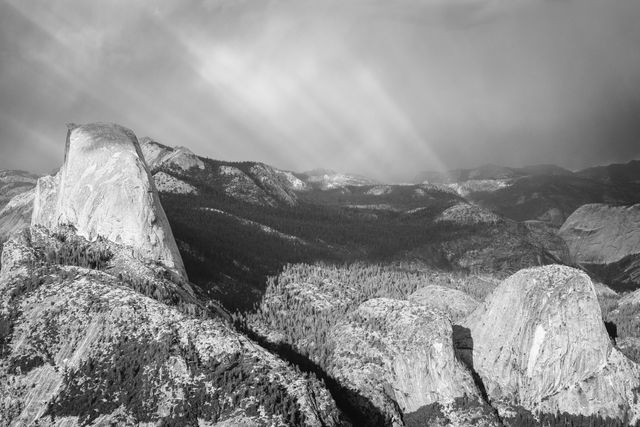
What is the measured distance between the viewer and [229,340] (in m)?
86.7

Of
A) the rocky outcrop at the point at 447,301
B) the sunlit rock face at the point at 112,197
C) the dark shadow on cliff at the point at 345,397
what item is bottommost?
the dark shadow on cliff at the point at 345,397

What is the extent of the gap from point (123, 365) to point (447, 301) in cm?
11352

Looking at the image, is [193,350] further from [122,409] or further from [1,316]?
[1,316]

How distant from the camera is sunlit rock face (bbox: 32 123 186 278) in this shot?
121 m

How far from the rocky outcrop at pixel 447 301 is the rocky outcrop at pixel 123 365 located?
287 ft

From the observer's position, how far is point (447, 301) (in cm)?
16875

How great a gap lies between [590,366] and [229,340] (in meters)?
84.7

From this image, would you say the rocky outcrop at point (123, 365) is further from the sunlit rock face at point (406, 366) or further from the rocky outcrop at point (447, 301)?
the rocky outcrop at point (447, 301)

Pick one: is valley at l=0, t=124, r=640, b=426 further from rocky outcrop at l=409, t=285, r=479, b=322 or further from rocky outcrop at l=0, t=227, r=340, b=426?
rocky outcrop at l=409, t=285, r=479, b=322

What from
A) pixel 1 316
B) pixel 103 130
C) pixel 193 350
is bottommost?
pixel 193 350

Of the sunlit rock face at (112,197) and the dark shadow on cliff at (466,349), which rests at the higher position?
the sunlit rock face at (112,197)

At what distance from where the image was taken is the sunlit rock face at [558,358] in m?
119

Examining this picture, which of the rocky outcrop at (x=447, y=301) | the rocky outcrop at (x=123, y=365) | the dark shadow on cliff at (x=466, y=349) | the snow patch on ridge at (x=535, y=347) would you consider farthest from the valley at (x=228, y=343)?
the rocky outcrop at (x=447, y=301)

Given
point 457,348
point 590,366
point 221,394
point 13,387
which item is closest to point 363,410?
point 457,348
